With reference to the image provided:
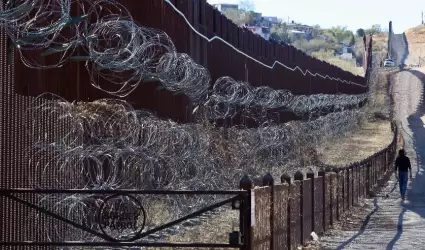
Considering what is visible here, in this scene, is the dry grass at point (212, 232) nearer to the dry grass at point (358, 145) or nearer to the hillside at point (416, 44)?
the dry grass at point (358, 145)

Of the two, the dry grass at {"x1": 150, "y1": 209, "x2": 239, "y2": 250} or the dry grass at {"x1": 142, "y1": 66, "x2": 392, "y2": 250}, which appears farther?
the dry grass at {"x1": 142, "y1": 66, "x2": 392, "y2": 250}

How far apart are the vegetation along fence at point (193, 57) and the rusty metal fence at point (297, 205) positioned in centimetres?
302

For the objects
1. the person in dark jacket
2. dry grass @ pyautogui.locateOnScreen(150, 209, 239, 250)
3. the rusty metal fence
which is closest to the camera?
the rusty metal fence

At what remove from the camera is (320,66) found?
66938 mm

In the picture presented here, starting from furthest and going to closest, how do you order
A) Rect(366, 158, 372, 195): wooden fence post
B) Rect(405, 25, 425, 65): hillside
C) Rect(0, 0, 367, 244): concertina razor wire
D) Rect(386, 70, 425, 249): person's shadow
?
Rect(405, 25, 425, 65): hillside
Rect(366, 158, 372, 195): wooden fence post
Rect(386, 70, 425, 249): person's shadow
Rect(0, 0, 367, 244): concertina razor wire

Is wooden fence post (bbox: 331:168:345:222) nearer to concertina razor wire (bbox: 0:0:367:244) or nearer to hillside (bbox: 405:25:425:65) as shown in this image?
concertina razor wire (bbox: 0:0:367:244)

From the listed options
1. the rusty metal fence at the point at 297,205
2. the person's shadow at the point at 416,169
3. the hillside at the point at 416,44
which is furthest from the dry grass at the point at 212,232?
the hillside at the point at 416,44

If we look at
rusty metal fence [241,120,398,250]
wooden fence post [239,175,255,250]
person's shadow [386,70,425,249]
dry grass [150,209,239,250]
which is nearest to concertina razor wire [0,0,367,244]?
dry grass [150,209,239,250]

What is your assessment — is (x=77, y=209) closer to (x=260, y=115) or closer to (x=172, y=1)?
(x=172, y=1)

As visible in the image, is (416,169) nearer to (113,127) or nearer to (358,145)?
(358,145)

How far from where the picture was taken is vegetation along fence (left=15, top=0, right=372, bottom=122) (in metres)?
14.0

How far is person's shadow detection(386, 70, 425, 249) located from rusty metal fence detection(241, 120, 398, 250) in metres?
1.16

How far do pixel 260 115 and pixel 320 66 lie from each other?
110 feet

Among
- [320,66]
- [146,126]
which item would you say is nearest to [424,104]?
[320,66]
